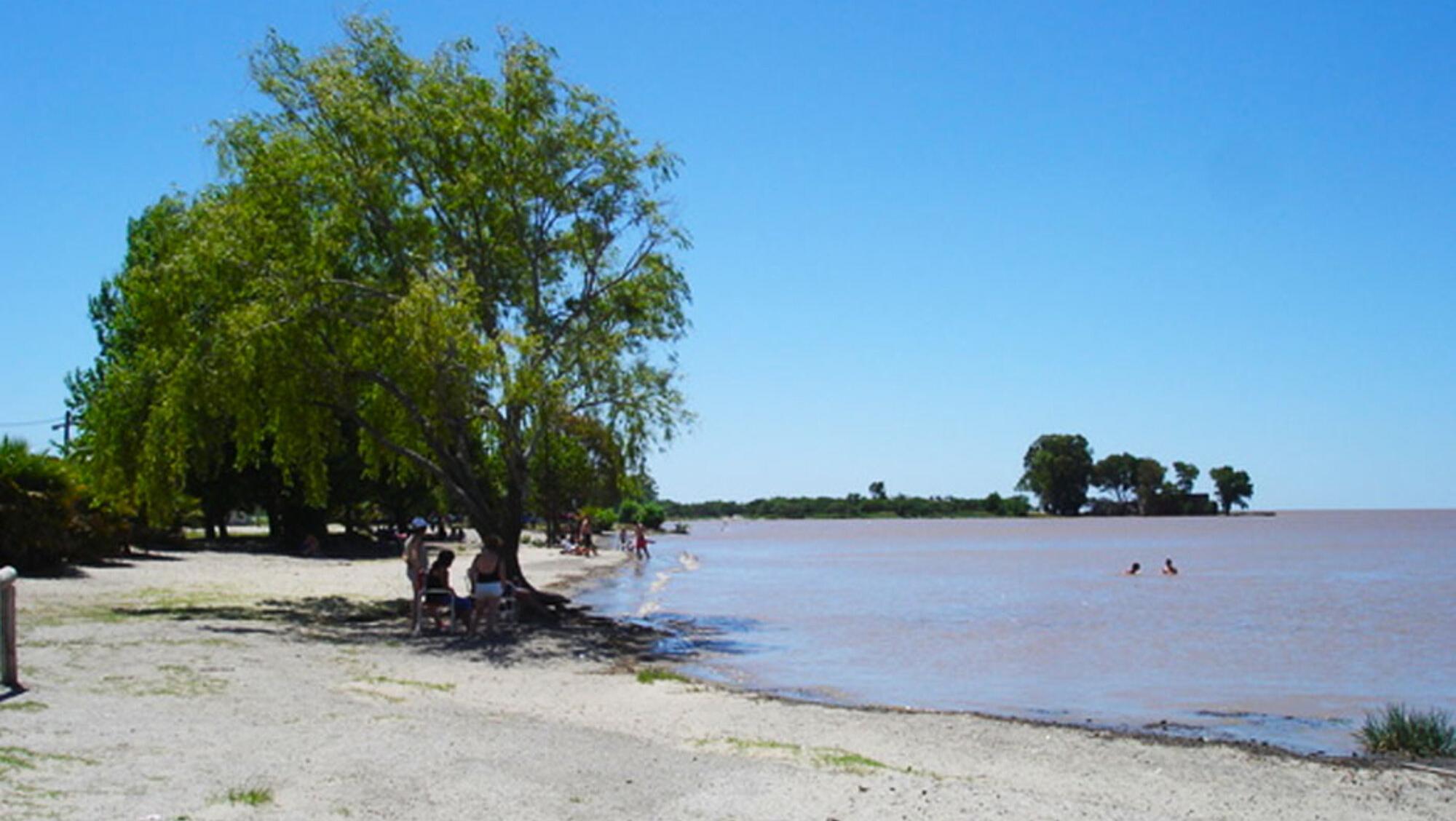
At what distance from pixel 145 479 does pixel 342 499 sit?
2725cm

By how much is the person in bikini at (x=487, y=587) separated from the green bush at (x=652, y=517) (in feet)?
328

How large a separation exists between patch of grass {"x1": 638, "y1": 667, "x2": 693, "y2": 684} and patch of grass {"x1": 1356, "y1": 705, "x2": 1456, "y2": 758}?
27.0 ft

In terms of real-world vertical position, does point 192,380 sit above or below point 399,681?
above

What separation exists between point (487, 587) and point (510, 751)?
9.49m

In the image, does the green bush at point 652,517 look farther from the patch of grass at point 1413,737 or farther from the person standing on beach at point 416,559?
the patch of grass at point 1413,737

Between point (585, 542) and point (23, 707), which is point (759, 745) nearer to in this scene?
point (23, 707)

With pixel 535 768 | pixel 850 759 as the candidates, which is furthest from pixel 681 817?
pixel 850 759

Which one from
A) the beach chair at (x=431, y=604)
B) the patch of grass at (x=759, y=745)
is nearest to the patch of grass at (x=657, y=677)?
the beach chair at (x=431, y=604)

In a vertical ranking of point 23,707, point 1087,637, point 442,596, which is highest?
point 442,596

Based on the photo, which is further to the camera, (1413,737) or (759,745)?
(1413,737)

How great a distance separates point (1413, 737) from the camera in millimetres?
13438

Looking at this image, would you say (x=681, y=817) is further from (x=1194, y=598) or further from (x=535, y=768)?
(x=1194, y=598)

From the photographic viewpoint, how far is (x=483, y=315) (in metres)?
22.9

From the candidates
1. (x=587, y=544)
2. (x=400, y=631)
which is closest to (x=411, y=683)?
(x=400, y=631)
